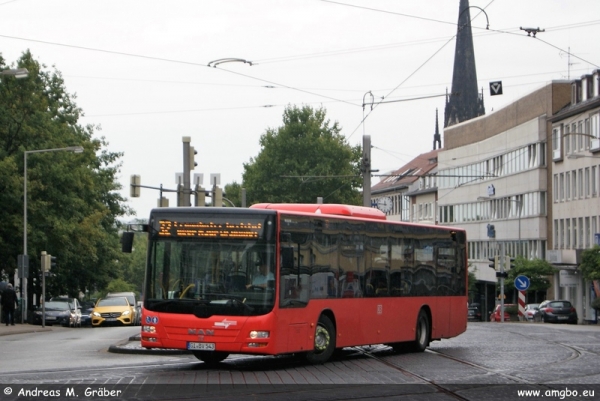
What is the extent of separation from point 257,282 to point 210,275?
750 mm

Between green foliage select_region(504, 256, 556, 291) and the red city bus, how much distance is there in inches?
2367

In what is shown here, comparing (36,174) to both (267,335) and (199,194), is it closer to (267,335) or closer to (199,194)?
(199,194)

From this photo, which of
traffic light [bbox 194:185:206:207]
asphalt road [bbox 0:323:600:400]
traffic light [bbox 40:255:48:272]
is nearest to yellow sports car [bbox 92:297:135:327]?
traffic light [bbox 40:255:48:272]

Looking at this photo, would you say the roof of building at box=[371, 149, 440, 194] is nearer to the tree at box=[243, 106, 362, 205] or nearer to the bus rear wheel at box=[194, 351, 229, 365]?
the tree at box=[243, 106, 362, 205]

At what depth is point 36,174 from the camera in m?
54.8

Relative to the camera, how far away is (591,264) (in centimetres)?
6625

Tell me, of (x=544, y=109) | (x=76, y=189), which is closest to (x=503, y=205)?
(x=544, y=109)

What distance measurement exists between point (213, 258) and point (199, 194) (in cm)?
Answer: 1949

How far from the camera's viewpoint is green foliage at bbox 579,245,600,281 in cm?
6562

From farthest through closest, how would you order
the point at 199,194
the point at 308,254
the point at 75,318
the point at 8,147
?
the point at 8,147, the point at 75,318, the point at 199,194, the point at 308,254

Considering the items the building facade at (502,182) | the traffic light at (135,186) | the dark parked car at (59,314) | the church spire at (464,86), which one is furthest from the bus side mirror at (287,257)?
the church spire at (464,86)

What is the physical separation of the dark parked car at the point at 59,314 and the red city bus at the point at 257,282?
3372cm

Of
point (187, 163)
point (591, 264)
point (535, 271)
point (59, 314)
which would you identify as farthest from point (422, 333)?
point (535, 271)

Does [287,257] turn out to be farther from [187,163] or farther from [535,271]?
[535,271]
